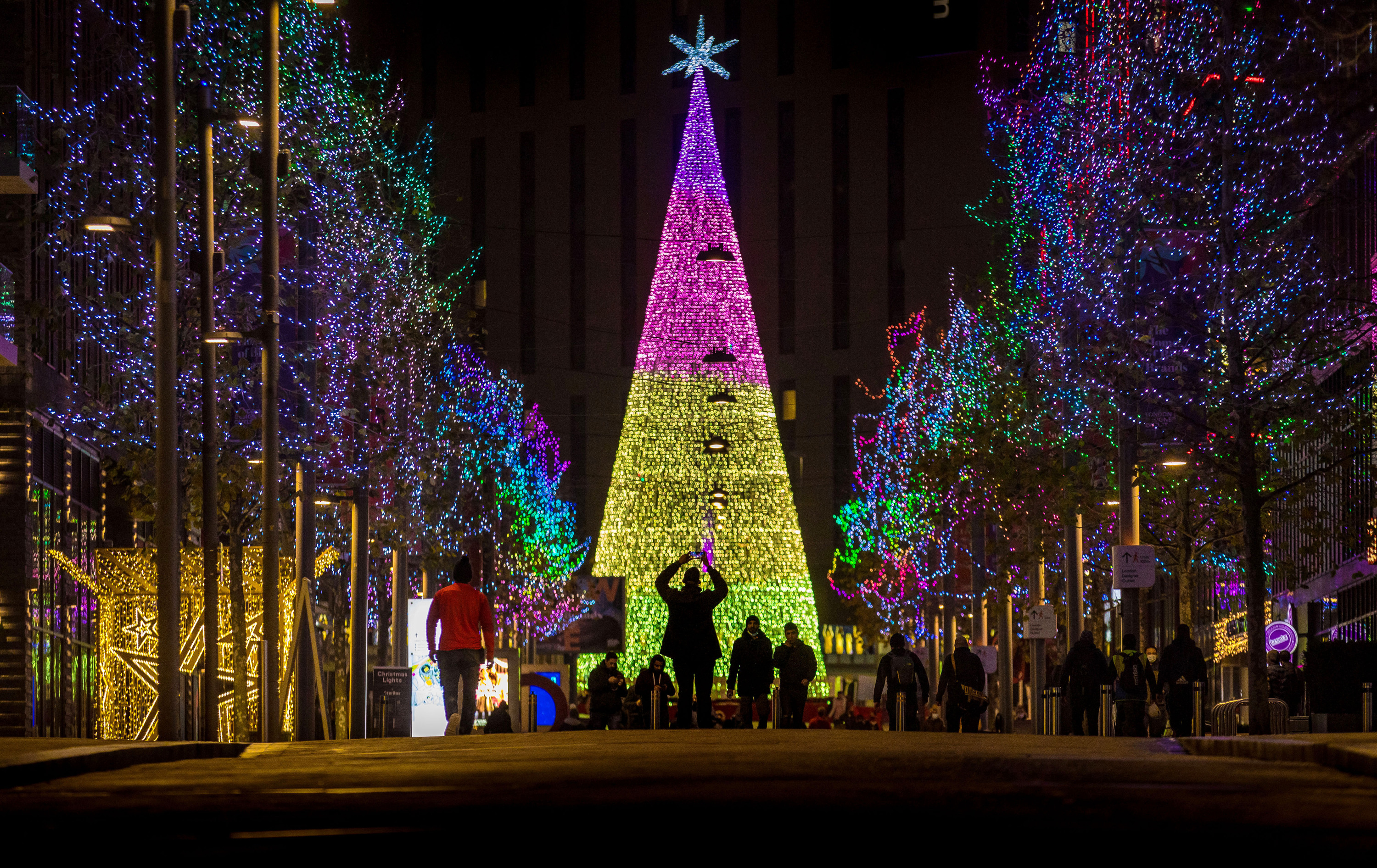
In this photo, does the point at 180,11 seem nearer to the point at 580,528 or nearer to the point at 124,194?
the point at 124,194

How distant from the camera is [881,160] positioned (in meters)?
93.6

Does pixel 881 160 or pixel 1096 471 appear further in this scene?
pixel 881 160

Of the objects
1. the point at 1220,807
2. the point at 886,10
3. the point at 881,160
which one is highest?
the point at 886,10

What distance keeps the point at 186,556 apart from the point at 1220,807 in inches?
858

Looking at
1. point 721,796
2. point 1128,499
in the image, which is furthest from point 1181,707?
point 721,796

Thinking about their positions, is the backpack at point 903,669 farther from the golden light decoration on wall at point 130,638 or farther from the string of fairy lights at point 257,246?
the string of fairy lights at point 257,246

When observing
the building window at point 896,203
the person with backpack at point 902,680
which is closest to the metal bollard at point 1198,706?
the person with backpack at point 902,680

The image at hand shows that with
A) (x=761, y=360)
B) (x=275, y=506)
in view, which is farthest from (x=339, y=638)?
(x=275, y=506)

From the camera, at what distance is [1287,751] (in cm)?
1638

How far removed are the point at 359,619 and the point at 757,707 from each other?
9.65 metres

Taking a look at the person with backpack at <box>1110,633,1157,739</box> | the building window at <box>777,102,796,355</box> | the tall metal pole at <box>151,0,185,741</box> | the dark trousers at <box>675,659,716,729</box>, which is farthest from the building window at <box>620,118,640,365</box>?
the dark trousers at <box>675,659,716,729</box>

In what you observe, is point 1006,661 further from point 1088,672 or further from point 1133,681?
point 1088,672

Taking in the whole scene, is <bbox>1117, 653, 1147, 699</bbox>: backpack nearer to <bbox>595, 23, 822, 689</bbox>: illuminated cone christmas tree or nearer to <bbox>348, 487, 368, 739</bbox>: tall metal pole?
<bbox>348, 487, 368, 739</bbox>: tall metal pole

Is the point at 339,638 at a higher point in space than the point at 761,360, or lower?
lower
